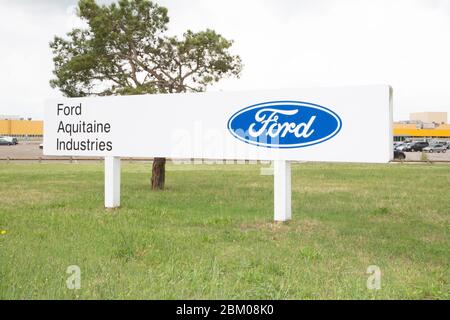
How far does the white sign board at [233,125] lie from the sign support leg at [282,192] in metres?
0.25

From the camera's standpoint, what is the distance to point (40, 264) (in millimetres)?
6215

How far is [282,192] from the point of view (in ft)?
33.8

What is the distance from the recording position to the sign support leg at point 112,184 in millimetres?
12141

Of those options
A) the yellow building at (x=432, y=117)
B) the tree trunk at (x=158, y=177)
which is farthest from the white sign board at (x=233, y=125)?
the yellow building at (x=432, y=117)

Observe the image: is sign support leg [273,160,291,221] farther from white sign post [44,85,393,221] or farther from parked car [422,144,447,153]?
parked car [422,144,447,153]

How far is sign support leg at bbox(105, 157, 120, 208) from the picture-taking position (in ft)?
39.8

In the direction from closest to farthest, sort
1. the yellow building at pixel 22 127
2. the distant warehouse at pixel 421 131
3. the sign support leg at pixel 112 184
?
the sign support leg at pixel 112 184
the distant warehouse at pixel 421 131
the yellow building at pixel 22 127

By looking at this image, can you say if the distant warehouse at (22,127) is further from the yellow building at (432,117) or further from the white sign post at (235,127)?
the yellow building at (432,117)

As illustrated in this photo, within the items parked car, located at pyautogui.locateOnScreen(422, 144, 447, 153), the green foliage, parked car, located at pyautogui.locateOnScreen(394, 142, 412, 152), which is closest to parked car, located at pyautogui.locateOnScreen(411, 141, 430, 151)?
parked car, located at pyautogui.locateOnScreen(394, 142, 412, 152)

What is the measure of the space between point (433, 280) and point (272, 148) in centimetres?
500

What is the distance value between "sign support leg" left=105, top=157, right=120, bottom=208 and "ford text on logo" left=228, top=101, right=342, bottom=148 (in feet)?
11.7

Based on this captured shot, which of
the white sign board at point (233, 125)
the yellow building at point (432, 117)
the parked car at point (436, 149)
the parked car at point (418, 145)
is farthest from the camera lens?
the yellow building at point (432, 117)

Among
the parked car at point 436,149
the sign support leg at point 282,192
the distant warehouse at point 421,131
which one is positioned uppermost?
the distant warehouse at point 421,131
